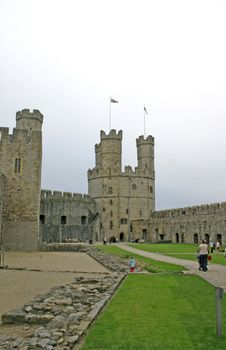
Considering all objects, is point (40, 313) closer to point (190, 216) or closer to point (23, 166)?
point (23, 166)

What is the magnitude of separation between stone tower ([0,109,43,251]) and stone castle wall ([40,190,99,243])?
51.6 feet

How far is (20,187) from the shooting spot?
32.1m

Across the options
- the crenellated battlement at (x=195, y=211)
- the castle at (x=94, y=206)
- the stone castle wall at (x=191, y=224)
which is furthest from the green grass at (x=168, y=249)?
the castle at (x=94, y=206)

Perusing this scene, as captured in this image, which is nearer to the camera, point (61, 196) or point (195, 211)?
point (195, 211)

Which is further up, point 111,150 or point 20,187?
point 111,150

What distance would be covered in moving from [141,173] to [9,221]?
33.6 m

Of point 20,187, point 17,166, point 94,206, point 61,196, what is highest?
point 17,166

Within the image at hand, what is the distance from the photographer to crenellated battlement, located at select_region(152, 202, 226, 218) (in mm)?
44250

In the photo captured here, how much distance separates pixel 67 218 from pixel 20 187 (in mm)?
21379

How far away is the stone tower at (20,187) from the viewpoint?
31.1 m

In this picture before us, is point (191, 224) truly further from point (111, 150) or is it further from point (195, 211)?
point (111, 150)

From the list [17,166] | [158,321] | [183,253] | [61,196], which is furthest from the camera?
[61,196]

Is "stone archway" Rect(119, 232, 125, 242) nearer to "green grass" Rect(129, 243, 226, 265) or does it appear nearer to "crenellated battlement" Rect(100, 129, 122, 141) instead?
"crenellated battlement" Rect(100, 129, 122, 141)

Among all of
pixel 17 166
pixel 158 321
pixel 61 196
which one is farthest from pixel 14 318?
pixel 61 196
